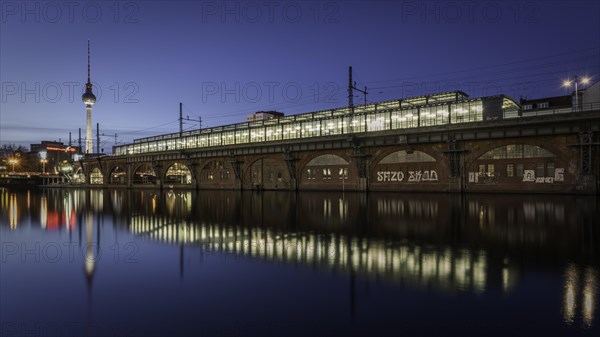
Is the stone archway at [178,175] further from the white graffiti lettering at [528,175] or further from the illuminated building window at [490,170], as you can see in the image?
the white graffiti lettering at [528,175]

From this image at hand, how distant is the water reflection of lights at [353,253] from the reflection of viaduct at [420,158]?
3098cm

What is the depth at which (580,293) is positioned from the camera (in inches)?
290

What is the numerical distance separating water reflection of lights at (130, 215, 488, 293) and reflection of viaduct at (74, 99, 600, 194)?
1220 inches

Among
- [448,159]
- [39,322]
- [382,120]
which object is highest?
[382,120]

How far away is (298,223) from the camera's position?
1819cm

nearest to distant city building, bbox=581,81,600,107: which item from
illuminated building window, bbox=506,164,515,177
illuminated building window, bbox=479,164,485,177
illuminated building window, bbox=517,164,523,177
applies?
illuminated building window, bbox=517,164,523,177

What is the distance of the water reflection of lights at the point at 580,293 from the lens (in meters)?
6.25

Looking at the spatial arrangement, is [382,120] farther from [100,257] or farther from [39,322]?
[39,322]

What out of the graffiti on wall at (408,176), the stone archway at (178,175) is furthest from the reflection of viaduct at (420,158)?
the stone archway at (178,175)

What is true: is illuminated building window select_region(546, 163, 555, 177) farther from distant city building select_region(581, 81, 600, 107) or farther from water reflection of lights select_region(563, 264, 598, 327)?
water reflection of lights select_region(563, 264, 598, 327)

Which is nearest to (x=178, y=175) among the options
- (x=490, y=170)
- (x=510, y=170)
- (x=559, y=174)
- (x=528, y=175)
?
(x=490, y=170)

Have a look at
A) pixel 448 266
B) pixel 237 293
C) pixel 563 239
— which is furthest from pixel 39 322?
pixel 563 239

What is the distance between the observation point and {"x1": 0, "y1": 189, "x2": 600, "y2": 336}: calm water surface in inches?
238

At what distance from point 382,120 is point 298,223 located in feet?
122
